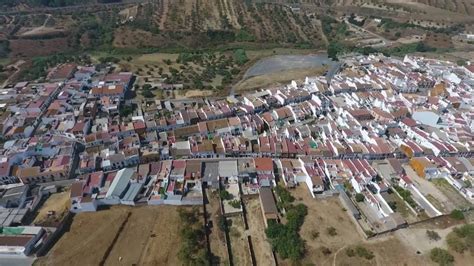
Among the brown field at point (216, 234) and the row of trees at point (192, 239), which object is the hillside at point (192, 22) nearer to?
the brown field at point (216, 234)

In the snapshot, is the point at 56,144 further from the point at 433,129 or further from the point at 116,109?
the point at 433,129

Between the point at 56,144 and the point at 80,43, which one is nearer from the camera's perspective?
the point at 56,144

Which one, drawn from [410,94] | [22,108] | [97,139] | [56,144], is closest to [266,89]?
[410,94]

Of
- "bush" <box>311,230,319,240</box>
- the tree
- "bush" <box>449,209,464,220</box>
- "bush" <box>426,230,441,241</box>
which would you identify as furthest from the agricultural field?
"bush" <box>449,209,464,220</box>

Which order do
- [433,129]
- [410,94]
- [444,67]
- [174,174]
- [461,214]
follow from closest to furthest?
[461,214] → [174,174] → [433,129] → [410,94] → [444,67]

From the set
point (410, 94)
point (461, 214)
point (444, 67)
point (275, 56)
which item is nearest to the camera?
point (461, 214)

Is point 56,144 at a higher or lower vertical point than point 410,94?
lower

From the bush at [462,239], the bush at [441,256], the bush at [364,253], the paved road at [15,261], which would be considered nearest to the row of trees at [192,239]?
the paved road at [15,261]
